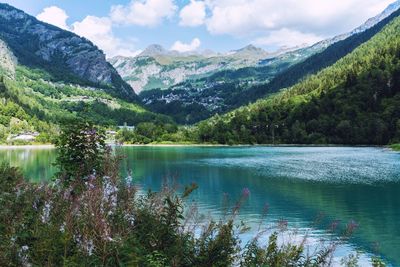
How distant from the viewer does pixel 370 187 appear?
61.1 meters

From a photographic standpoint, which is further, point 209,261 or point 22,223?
point 209,261

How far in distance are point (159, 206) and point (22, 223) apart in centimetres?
373

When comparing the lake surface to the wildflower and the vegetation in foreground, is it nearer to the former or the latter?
the vegetation in foreground

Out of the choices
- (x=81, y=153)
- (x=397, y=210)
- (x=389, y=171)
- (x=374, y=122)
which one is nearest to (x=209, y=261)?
(x=81, y=153)

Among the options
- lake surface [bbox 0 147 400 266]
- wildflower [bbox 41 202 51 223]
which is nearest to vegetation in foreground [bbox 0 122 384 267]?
wildflower [bbox 41 202 51 223]

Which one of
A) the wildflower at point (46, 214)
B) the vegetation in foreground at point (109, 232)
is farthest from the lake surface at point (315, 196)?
the wildflower at point (46, 214)

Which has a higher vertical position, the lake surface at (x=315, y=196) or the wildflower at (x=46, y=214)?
the wildflower at (x=46, y=214)

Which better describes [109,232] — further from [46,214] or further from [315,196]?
[315,196]

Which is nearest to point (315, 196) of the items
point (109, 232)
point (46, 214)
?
point (46, 214)

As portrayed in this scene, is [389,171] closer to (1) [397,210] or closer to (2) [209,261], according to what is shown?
(1) [397,210]

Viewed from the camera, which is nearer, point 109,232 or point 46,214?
point 109,232

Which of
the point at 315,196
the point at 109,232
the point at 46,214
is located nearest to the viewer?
the point at 109,232

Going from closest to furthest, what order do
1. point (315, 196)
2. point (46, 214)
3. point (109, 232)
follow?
point (109, 232) < point (46, 214) < point (315, 196)

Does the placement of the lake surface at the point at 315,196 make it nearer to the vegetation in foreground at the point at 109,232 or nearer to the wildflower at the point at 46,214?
the vegetation in foreground at the point at 109,232
